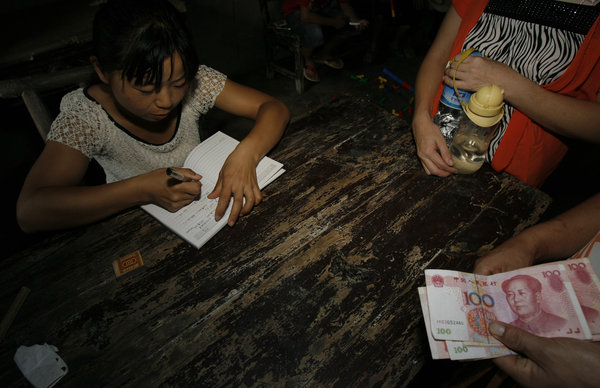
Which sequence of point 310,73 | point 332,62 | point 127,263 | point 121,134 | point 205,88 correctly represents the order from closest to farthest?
1. point 127,263
2. point 121,134
3. point 205,88
4. point 310,73
5. point 332,62

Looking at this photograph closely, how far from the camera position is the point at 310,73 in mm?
4305

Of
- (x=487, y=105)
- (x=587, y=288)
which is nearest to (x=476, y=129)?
(x=487, y=105)

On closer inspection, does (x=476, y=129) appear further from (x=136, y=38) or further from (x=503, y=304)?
(x=136, y=38)

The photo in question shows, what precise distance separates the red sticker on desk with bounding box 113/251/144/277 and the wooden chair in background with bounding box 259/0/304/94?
11.5 feet

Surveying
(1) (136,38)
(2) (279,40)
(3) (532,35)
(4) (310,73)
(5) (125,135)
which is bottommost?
(4) (310,73)

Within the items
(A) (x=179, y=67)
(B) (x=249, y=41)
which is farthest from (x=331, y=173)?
(B) (x=249, y=41)

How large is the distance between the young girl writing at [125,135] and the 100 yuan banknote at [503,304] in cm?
78

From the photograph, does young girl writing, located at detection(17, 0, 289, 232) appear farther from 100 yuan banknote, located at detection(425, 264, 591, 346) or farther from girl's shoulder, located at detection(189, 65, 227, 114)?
100 yuan banknote, located at detection(425, 264, 591, 346)

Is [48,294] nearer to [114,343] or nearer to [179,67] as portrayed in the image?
[114,343]

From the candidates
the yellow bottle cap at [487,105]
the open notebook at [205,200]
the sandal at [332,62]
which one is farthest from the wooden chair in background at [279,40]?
the yellow bottle cap at [487,105]

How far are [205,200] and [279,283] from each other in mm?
501

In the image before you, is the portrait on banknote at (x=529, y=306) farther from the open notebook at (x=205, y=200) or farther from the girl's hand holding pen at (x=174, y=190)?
the girl's hand holding pen at (x=174, y=190)

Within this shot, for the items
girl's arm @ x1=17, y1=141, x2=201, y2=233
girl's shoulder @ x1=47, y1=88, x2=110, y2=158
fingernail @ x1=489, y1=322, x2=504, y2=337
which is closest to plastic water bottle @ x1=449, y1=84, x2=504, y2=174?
fingernail @ x1=489, y1=322, x2=504, y2=337

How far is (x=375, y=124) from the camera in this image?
5.21 ft
